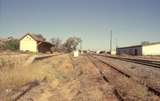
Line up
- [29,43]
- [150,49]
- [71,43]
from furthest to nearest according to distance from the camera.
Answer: [71,43], [150,49], [29,43]

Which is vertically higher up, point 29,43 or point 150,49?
point 29,43

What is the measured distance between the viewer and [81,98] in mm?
8734

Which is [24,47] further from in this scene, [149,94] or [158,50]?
[149,94]

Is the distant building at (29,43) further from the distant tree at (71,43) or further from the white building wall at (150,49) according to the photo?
the distant tree at (71,43)

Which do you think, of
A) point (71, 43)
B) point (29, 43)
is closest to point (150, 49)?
point (29, 43)

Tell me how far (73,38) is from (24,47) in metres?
90.4

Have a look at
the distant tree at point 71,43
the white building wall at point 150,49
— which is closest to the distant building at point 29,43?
the white building wall at point 150,49

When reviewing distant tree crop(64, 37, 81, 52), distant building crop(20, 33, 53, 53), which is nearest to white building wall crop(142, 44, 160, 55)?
distant building crop(20, 33, 53, 53)

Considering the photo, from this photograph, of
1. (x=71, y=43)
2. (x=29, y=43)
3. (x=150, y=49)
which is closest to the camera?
(x=29, y=43)

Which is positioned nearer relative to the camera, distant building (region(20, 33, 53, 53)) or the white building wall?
distant building (region(20, 33, 53, 53))

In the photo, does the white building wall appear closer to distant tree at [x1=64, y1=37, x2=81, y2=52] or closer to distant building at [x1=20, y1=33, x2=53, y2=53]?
distant building at [x1=20, y1=33, x2=53, y2=53]

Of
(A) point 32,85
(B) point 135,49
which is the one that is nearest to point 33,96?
(A) point 32,85

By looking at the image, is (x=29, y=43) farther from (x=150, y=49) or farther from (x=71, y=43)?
(x=71, y=43)

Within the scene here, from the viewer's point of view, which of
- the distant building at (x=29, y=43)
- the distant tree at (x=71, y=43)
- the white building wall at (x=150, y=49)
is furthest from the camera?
the distant tree at (x=71, y=43)
